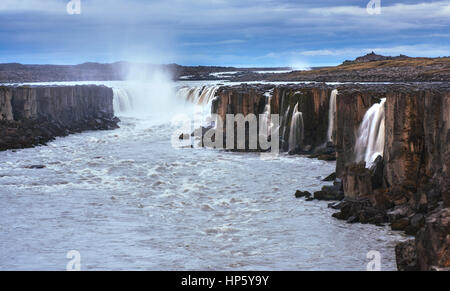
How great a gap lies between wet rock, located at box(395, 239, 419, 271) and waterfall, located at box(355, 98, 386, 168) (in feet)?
30.0

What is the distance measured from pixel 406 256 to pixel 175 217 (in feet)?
29.8

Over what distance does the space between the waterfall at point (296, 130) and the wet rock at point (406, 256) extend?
2129 cm

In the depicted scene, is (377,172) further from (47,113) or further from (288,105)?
(47,113)

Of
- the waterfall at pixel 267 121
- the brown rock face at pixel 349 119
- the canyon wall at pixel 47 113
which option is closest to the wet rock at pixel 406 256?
the brown rock face at pixel 349 119

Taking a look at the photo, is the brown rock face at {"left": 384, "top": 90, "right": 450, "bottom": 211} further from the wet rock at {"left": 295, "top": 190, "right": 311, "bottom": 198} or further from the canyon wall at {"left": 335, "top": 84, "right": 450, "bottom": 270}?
the wet rock at {"left": 295, "top": 190, "right": 311, "bottom": 198}

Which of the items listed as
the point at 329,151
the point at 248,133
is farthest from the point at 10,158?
the point at 329,151

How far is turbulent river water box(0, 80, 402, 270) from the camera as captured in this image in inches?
656

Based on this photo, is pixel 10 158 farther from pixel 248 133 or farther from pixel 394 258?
pixel 394 258

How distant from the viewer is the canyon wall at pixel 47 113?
4328cm

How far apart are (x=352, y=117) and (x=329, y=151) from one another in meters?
8.29

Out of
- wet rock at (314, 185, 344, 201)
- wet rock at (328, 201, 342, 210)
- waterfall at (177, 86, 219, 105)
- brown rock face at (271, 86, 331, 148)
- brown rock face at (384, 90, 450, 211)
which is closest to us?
brown rock face at (384, 90, 450, 211)

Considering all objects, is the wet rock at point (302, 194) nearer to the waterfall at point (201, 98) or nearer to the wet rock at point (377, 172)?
the wet rock at point (377, 172)

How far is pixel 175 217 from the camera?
21.5 m
